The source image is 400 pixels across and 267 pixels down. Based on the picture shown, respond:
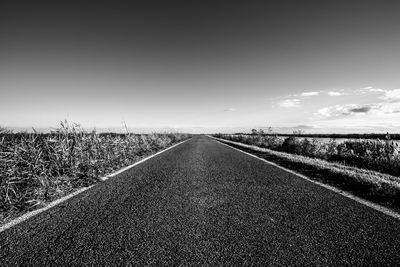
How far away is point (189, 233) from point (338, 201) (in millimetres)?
2818

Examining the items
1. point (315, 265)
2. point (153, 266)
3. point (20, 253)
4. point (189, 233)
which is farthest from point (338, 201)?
point (20, 253)

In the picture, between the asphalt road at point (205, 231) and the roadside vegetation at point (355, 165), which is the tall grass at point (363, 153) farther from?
the asphalt road at point (205, 231)

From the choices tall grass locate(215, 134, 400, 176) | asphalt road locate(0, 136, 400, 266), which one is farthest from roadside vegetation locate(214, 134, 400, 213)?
asphalt road locate(0, 136, 400, 266)

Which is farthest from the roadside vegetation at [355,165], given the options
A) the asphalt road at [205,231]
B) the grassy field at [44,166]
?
the grassy field at [44,166]

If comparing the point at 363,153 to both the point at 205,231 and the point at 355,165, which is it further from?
the point at 205,231

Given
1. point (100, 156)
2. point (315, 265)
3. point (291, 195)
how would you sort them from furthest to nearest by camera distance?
point (100, 156) < point (291, 195) < point (315, 265)

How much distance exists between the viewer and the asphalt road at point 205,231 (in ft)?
7.25

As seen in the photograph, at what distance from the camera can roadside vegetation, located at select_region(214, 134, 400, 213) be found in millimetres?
4621

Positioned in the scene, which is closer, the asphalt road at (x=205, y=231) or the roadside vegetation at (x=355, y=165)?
the asphalt road at (x=205, y=231)

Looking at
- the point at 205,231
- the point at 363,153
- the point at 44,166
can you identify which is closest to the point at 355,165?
the point at 363,153

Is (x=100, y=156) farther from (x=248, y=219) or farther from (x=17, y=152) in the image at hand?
(x=248, y=219)

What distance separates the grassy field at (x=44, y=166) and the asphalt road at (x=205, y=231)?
0.63 metres

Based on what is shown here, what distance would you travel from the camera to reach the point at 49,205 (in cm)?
386

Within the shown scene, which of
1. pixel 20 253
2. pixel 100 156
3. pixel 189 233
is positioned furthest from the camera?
pixel 100 156
